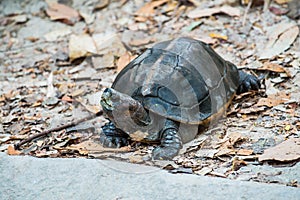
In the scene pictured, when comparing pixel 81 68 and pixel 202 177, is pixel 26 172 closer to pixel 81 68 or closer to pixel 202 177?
pixel 202 177

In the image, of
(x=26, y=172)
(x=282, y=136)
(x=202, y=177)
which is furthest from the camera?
(x=282, y=136)

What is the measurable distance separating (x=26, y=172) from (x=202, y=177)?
3.74ft

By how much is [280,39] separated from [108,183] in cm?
281

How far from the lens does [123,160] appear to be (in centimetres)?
365

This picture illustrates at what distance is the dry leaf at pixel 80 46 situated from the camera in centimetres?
562

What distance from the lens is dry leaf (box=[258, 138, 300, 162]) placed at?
3.37 m

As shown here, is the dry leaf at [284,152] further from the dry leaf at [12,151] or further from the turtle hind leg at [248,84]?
the dry leaf at [12,151]

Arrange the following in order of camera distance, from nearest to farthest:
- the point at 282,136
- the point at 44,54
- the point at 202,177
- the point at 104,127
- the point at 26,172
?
the point at 202,177
the point at 26,172
the point at 282,136
the point at 104,127
the point at 44,54

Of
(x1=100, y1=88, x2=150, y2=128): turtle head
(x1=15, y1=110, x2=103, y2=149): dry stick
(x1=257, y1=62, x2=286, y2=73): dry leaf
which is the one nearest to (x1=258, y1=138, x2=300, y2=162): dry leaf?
(x1=100, y1=88, x2=150, y2=128): turtle head

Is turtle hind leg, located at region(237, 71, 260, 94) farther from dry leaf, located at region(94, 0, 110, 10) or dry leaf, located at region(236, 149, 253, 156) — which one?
dry leaf, located at region(94, 0, 110, 10)

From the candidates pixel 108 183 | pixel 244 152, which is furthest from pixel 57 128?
pixel 244 152

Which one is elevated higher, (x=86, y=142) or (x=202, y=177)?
(x=202, y=177)

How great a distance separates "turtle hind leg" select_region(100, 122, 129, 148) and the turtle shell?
29 cm

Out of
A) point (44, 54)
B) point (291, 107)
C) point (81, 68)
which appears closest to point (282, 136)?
point (291, 107)
